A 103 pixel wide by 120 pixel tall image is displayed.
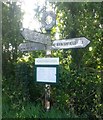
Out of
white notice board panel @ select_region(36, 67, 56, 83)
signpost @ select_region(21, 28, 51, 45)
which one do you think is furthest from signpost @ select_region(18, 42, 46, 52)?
white notice board panel @ select_region(36, 67, 56, 83)

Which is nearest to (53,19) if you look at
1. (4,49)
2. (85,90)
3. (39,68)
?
(39,68)

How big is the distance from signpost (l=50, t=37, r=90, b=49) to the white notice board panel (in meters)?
0.48

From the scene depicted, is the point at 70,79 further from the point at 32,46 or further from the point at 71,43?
the point at 32,46

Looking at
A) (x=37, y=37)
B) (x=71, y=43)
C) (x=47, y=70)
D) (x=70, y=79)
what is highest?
(x=37, y=37)

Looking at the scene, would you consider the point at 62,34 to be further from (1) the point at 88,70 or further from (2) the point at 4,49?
(2) the point at 4,49

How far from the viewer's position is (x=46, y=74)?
20.2 feet

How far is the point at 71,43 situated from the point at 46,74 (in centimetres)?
75

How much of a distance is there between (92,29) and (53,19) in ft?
2.76

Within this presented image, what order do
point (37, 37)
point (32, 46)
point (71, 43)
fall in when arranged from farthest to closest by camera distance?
point (32, 46)
point (37, 37)
point (71, 43)

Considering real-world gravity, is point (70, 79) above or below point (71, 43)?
below

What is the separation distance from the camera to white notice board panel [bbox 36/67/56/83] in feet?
19.8

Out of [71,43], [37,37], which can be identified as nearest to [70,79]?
[71,43]

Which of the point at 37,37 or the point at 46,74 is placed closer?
the point at 46,74

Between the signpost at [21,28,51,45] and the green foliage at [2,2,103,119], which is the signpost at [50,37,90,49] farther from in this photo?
the green foliage at [2,2,103,119]
